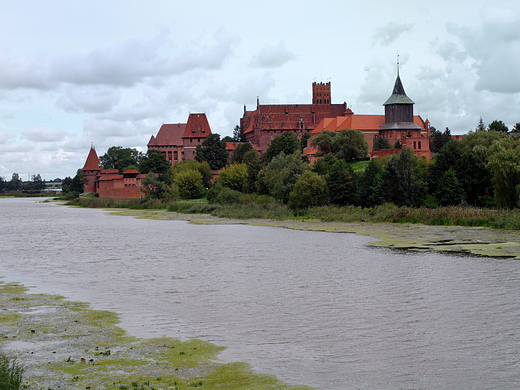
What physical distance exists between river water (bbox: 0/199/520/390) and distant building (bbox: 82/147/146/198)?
65128 mm

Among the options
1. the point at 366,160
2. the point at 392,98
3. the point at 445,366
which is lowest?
the point at 445,366

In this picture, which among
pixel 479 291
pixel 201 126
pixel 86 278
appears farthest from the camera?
pixel 201 126

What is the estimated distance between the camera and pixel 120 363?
905 centimetres

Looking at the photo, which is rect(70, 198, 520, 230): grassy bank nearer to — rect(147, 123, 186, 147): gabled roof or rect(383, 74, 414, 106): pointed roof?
rect(383, 74, 414, 106): pointed roof

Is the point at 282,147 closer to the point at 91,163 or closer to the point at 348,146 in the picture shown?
the point at 348,146

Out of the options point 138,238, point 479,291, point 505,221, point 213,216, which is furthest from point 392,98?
point 479,291

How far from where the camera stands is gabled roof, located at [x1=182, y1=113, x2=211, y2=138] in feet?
400

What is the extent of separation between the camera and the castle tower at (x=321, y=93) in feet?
451

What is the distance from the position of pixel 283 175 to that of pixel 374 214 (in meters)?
12.3

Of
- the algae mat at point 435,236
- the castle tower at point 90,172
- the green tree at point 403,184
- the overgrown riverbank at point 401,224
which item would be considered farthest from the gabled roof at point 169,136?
the algae mat at point 435,236

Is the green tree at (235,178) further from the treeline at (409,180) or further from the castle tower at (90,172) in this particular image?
the castle tower at (90,172)

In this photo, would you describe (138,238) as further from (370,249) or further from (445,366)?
(445,366)

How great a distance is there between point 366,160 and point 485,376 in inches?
2572

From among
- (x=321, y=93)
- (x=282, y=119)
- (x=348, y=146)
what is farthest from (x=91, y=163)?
(x=321, y=93)
